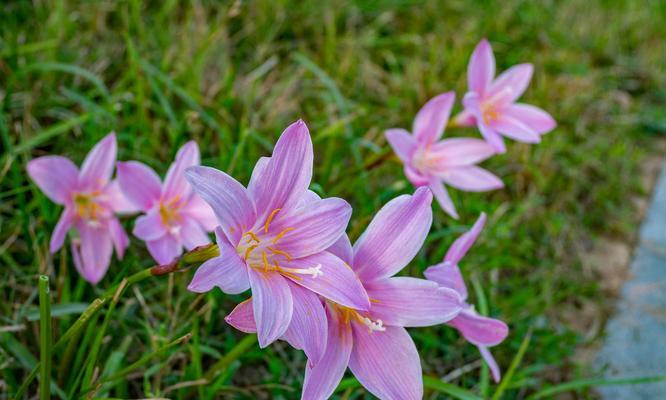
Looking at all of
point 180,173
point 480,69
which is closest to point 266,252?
point 180,173

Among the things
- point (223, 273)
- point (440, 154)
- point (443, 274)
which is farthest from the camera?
point (440, 154)

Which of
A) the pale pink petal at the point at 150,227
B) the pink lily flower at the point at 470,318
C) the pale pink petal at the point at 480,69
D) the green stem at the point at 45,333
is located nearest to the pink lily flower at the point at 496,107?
the pale pink petal at the point at 480,69

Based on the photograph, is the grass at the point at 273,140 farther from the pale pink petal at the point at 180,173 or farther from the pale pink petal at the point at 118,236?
the pale pink petal at the point at 180,173

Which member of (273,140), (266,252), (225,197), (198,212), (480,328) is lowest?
(273,140)

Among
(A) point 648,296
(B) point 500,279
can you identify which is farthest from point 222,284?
(A) point 648,296

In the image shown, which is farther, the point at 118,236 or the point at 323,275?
the point at 118,236

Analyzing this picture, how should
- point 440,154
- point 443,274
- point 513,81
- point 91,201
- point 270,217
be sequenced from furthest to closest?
point 513,81 < point 440,154 < point 91,201 < point 443,274 < point 270,217

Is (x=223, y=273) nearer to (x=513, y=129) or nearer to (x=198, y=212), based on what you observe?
(x=198, y=212)

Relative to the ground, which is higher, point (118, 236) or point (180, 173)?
point (180, 173)
